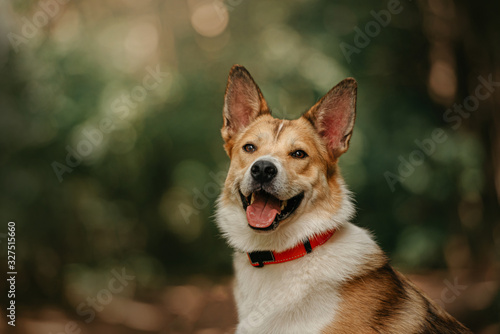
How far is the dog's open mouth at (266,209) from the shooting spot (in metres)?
2.45

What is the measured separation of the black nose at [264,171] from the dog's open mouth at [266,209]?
0.40 ft

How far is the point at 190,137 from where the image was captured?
18.2 feet

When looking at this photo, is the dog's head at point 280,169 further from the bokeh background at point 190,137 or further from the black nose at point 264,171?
the bokeh background at point 190,137

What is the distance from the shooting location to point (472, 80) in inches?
198

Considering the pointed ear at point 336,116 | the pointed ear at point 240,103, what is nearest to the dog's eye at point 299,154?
the pointed ear at point 336,116

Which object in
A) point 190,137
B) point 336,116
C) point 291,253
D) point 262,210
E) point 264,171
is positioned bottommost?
point 291,253

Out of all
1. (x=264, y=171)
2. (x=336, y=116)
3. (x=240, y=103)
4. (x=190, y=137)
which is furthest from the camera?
(x=190, y=137)

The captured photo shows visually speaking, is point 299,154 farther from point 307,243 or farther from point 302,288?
point 302,288

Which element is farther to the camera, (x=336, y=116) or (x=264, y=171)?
(x=336, y=116)

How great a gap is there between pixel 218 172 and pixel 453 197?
307 cm

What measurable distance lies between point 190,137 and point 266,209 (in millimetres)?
3221

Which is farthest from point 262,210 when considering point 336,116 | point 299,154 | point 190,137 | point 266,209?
point 190,137

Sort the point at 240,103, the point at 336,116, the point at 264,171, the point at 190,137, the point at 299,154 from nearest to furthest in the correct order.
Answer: the point at 264,171 < the point at 299,154 < the point at 336,116 < the point at 240,103 < the point at 190,137

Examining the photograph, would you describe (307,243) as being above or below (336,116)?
below
